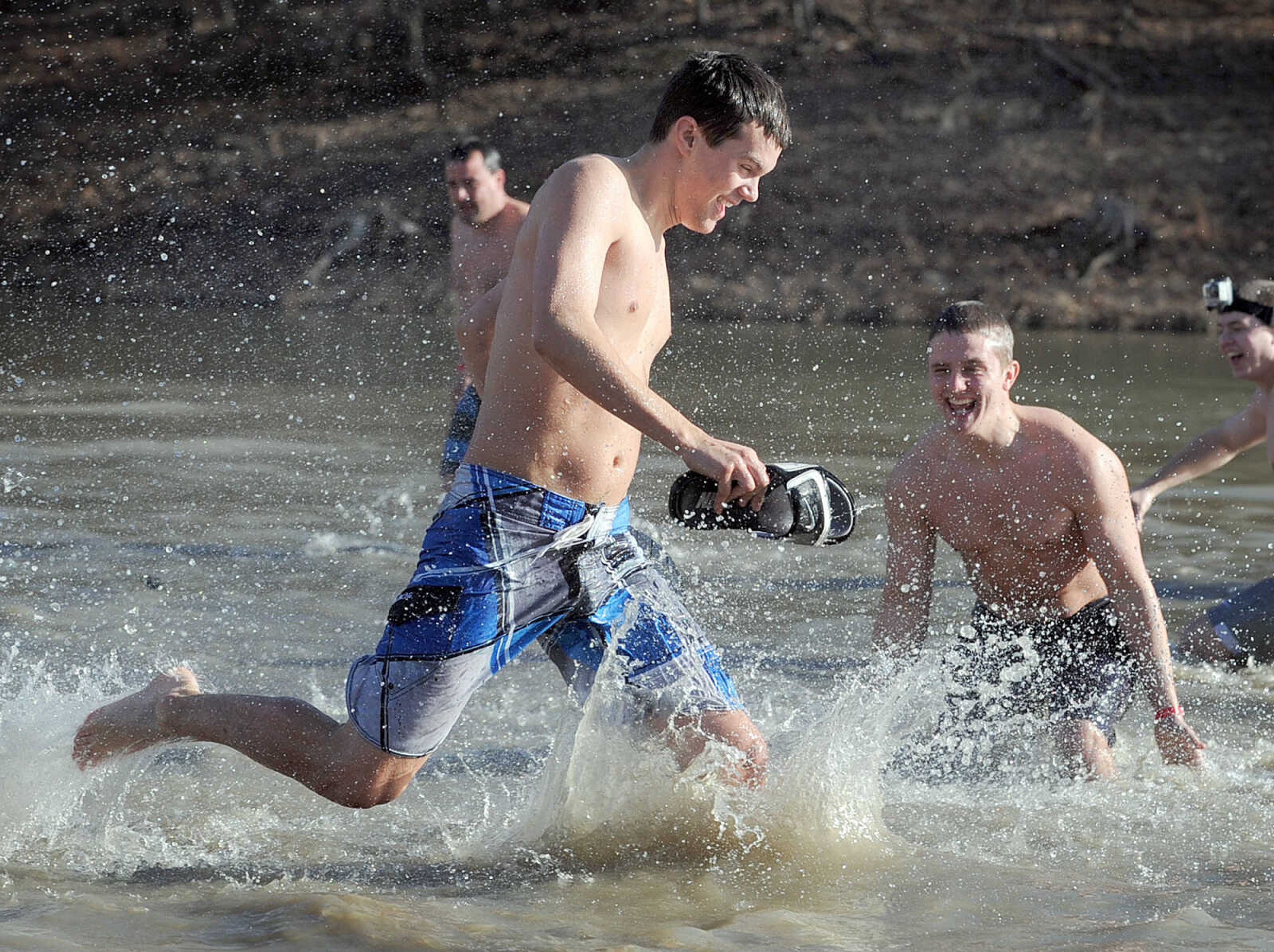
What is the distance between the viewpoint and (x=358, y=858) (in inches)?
146

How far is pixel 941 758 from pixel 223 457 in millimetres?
5136

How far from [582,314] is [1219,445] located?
9.87 feet

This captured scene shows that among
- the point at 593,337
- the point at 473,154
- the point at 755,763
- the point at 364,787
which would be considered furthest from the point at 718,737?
the point at 473,154

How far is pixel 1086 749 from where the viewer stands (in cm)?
446

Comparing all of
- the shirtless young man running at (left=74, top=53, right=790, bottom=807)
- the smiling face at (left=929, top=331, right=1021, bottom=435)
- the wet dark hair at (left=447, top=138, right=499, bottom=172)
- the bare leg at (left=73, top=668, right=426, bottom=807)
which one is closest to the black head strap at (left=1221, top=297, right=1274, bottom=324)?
the smiling face at (left=929, top=331, right=1021, bottom=435)

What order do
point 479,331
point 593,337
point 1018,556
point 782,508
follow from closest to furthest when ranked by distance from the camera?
point 593,337, point 782,508, point 1018,556, point 479,331

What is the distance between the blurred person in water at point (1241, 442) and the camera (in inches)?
213

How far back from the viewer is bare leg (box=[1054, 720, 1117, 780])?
4.45 meters

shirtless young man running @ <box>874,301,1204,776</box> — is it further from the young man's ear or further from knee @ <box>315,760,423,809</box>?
knee @ <box>315,760,423,809</box>

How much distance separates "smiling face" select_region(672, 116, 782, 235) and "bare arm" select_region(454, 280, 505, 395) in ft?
5.73

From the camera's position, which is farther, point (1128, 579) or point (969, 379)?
point (969, 379)

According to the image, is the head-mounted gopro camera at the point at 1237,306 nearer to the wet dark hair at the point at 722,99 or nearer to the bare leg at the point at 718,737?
the wet dark hair at the point at 722,99

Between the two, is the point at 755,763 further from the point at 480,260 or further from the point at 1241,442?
the point at 480,260

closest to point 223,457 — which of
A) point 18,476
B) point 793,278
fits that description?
point 18,476
